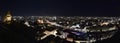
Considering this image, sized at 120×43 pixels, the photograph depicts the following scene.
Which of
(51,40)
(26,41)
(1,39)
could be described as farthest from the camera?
(51,40)

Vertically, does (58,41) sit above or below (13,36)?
below

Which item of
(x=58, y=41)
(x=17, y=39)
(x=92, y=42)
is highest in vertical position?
(x=17, y=39)

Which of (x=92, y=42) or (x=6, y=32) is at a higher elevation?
(x=6, y=32)

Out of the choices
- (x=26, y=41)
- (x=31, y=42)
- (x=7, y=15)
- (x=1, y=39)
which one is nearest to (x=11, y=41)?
(x=1, y=39)

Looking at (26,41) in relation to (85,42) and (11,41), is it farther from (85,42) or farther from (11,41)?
(85,42)

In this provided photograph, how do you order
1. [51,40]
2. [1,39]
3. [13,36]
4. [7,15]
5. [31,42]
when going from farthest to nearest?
[7,15] → [51,40] → [31,42] → [13,36] → [1,39]

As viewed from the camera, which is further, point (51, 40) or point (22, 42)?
point (51, 40)

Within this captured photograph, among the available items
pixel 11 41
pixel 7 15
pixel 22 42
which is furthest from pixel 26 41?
pixel 7 15

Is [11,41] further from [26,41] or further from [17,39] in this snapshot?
[26,41]

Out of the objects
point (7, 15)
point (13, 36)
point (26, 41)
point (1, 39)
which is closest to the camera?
point (1, 39)
